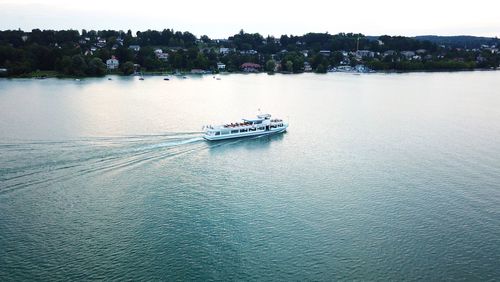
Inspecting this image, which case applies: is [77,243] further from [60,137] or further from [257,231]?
[60,137]

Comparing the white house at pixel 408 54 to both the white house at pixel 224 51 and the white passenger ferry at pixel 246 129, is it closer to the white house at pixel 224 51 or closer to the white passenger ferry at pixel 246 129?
the white house at pixel 224 51

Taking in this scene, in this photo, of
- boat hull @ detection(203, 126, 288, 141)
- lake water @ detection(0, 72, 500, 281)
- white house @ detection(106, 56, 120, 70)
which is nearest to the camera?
lake water @ detection(0, 72, 500, 281)

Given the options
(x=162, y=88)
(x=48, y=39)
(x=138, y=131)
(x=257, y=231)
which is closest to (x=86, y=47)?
(x=48, y=39)

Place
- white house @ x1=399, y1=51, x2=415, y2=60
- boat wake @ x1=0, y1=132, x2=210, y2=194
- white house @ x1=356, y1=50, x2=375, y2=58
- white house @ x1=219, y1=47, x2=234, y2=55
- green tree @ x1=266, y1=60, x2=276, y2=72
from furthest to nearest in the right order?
white house @ x1=399, y1=51, x2=415, y2=60 → white house @ x1=356, y1=50, x2=375, y2=58 → white house @ x1=219, y1=47, x2=234, y2=55 → green tree @ x1=266, y1=60, x2=276, y2=72 → boat wake @ x1=0, y1=132, x2=210, y2=194

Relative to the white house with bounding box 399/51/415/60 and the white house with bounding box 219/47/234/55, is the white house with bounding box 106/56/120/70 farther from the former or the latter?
the white house with bounding box 399/51/415/60

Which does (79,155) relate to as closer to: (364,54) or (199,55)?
(199,55)

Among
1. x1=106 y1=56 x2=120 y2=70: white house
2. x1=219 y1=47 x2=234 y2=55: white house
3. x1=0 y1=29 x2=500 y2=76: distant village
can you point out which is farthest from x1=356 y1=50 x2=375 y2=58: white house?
x1=106 y1=56 x2=120 y2=70: white house

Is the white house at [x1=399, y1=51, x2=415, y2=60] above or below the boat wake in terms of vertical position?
above

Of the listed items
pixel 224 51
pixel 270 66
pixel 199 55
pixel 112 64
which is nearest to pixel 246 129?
pixel 112 64
